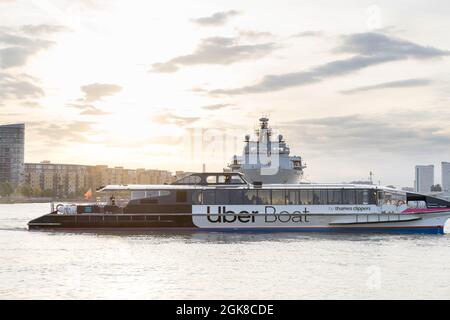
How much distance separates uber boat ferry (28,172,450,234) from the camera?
55375 mm

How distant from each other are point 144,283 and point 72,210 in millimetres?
28943

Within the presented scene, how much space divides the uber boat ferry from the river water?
2963 mm

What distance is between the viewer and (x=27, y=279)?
31.7 metres

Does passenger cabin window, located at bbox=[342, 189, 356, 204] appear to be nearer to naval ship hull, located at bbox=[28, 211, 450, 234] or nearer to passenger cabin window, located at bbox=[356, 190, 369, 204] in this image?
passenger cabin window, located at bbox=[356, 190, 369, 204]

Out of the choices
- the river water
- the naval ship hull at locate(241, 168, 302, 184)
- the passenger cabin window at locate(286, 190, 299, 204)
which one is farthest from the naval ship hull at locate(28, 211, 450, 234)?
the naval ship hull at locate(241, 168, 302, 184)

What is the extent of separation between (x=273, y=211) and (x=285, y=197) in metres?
1.68

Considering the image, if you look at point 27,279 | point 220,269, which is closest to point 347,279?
point 220,269

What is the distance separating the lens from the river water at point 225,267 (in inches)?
1125

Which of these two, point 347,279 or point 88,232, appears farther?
point 88,232

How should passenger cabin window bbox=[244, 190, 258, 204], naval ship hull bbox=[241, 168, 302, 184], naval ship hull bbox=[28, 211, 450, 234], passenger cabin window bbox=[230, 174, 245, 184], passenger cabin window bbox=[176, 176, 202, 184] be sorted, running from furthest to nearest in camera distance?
naval ship hull bbox=[241, 168, 302, 184], passenger cabin window bbox=[230, 174, 245, 184], passenger cabin window bbox=[176, 176, 202, 184], passenger cabin window bbox=[244, 190, 258, 204], naval ship hull bbox=[28, 211, 450, 234]

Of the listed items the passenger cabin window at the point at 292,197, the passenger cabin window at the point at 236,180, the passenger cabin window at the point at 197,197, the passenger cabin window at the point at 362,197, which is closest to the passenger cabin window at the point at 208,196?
the passenger cabin window at the point at 197,197

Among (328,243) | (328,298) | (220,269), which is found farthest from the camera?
(328,243)

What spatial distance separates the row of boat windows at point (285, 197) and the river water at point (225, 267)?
13.9 ft

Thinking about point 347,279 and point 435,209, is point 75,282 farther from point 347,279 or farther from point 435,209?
point 435,209
